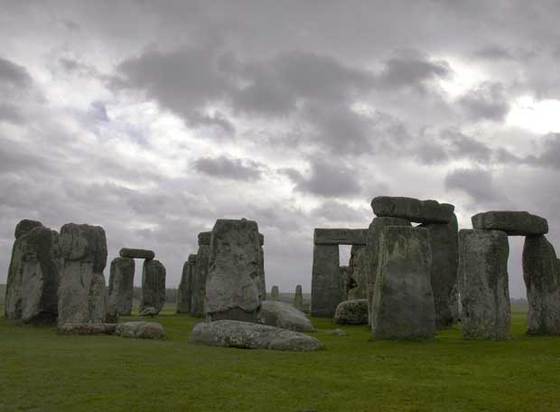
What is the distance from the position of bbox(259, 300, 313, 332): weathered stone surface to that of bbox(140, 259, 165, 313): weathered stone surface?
11.4 m

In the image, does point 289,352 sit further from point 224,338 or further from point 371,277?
point 371,277

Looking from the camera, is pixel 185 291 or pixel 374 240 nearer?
pixel 374 240

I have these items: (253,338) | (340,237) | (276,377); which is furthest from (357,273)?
(276,377)

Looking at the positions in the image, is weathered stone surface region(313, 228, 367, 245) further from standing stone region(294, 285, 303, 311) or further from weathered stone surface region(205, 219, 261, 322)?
weathered stone surface region(205, 219, 261, 322)

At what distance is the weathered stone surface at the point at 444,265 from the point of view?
16703mm

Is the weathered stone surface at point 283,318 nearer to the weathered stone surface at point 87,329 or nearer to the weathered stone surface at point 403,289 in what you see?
the weathered stone surface at point 403,289

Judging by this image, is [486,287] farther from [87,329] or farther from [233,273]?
[87,329]

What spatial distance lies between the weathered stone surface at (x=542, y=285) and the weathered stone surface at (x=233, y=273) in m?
6.24

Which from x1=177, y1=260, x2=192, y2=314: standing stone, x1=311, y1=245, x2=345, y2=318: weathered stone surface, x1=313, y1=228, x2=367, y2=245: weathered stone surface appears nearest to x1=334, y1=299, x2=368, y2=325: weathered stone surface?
x1=311, y1=245, x2=345, y2=318: weathered stone surface

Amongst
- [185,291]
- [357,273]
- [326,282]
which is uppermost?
[357,273]

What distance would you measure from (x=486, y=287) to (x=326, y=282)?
38.8 feet

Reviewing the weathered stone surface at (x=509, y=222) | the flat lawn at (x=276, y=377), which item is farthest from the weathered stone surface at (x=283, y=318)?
the weathered stone surface at (x=509, y=222)

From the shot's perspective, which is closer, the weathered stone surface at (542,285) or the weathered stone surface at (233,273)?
the weathered stone surface at (542,285)

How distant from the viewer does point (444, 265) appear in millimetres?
16797
